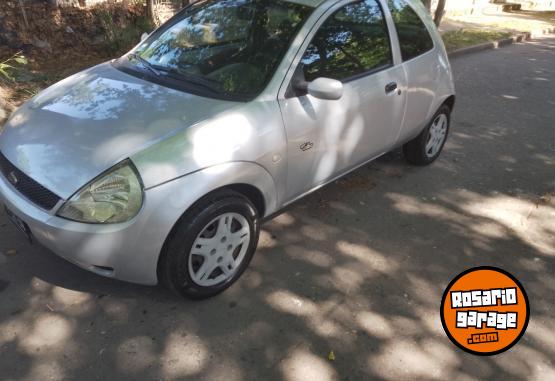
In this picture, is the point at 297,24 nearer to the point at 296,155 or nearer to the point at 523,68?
the point at 296,155

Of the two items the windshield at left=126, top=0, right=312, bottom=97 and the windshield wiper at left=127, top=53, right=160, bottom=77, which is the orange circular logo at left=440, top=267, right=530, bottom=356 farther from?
the windshield wiper at left=127, top=53, right=160, bottom=77

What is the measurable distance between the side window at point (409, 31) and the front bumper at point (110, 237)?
2.39 metres

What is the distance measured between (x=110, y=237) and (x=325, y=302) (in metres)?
1.34

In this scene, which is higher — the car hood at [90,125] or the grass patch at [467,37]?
the car hood at [90,125]

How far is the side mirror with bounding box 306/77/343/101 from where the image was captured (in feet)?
9.23

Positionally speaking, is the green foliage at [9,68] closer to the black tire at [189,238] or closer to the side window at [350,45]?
the side window at [350,45]

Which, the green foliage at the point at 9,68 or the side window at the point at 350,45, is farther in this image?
the green foliage at the point at 9,68

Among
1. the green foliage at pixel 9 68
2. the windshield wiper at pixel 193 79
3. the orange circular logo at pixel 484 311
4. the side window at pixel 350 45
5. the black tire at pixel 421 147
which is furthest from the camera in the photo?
the green foliage at pixel 9 68

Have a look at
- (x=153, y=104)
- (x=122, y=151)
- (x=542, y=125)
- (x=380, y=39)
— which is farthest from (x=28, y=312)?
(x=542, y=125)

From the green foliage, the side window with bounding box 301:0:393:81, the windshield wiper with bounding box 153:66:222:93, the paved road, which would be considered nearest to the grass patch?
the paved road

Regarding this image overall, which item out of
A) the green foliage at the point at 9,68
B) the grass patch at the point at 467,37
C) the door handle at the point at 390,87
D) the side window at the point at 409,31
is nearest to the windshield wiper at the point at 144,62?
the door handle at the point at 390,87

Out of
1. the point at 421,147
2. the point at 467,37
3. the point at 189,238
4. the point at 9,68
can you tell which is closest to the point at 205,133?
the point at 189,238

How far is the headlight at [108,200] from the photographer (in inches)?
93.0

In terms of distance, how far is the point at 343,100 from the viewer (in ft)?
10.5
